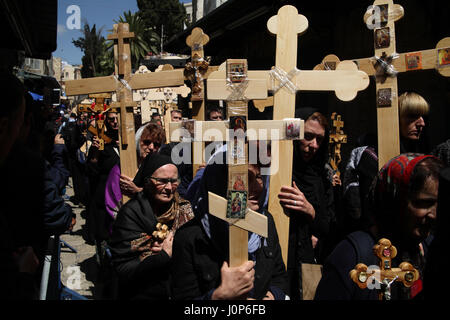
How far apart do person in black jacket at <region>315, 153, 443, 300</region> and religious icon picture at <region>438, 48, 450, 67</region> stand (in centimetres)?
90

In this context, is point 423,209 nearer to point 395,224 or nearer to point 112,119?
point 395,224

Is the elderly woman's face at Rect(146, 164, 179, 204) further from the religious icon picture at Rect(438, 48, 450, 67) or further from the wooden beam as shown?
the religious icon picture at Rect(438, 48, 450, 67)

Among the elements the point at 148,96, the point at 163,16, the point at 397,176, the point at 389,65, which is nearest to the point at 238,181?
the point at 397,176

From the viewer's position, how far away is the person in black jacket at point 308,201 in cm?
230

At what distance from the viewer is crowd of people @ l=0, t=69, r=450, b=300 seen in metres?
1.47

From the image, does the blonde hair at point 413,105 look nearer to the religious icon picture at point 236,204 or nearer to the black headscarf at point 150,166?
the religious icon picture at point 236,204

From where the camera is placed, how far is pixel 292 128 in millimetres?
1935

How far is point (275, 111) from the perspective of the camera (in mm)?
2244

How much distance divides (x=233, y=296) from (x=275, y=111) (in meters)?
1.15

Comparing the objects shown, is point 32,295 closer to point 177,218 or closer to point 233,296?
point 233,296

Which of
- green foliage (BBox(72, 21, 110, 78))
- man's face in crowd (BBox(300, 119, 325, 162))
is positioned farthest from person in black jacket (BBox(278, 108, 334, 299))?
green foliage (BBox(72, 21, 110, 78))

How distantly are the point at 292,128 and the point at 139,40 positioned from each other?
46.1m

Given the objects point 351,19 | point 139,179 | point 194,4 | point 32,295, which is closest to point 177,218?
point 139,179

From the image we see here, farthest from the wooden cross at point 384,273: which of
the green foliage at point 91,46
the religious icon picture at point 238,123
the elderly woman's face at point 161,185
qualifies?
the green foliage at point 91,46
